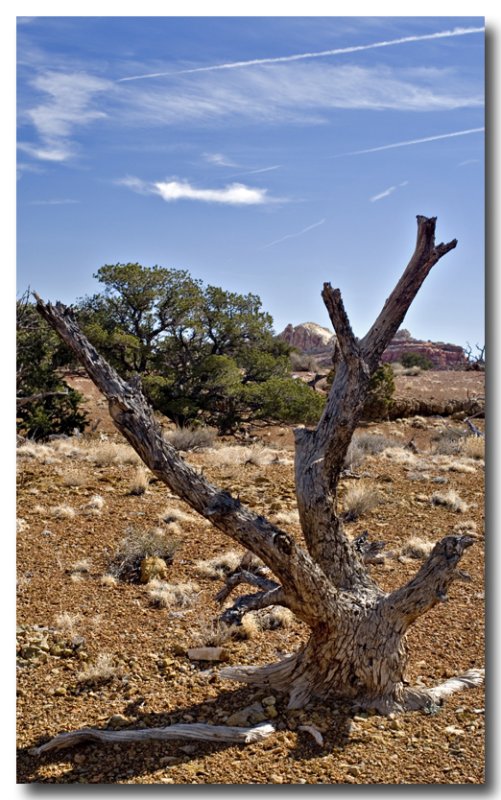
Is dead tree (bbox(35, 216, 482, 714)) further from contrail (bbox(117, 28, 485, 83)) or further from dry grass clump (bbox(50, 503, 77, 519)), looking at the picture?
dry grass clump (bbox(50, 503, 77, 519))

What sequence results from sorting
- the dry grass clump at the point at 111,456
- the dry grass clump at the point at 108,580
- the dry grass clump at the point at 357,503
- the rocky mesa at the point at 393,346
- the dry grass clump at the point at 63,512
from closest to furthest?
the dry grass clump at the point at 108,580, the dry grass clump at the point at 63,512, the dry grass clump at the point at 357,503, the dry grass clump at the point at 111,456, the rocky mesa at the point at 393,346

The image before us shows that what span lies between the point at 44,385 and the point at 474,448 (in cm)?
958

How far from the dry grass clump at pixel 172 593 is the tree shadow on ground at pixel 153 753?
2158 millimetres

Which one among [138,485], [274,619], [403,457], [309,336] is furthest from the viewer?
[309,336]

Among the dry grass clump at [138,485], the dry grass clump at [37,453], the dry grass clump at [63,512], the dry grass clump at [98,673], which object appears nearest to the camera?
the dry grass clump at [98,673]

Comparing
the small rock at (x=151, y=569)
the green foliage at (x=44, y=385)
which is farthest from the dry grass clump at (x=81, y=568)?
the green foliage at (x=44, y=385)

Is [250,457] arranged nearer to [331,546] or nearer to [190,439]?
[190,439]

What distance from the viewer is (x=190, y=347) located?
782 inches

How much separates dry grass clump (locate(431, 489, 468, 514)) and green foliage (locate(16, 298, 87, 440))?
9.17 m

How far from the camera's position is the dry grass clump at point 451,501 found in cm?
1038

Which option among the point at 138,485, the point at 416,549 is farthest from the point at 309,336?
the point at 416,549

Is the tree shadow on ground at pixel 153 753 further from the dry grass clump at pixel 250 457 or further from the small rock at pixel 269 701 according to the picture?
the dry grass clump at pixel 250 457

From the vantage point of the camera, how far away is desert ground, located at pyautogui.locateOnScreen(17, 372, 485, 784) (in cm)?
426
